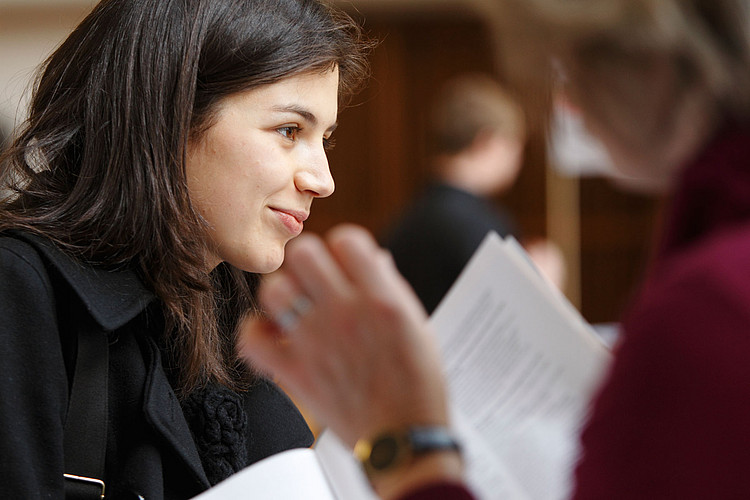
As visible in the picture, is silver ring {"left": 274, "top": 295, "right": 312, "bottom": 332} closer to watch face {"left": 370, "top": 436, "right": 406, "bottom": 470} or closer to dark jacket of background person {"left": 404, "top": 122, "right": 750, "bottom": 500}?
watch face {"left": 370, "top": 436, "right": 406, "bottom": 470}

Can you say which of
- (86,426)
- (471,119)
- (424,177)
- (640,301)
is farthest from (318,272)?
(424,177)

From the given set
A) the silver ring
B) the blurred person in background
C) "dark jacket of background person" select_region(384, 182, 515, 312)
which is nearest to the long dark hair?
the silver ring

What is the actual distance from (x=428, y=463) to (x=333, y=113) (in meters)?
0.79

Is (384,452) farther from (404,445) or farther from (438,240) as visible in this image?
(438,240)

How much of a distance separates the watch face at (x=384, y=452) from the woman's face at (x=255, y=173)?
63 cm

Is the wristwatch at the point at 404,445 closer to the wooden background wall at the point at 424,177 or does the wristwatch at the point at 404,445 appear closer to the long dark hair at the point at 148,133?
the long dark hair at the point at 148,133

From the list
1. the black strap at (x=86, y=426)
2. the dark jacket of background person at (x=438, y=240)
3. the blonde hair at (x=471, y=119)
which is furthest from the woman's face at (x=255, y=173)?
the blonde hair at (x=471, y=119)

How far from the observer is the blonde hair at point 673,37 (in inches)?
22.6

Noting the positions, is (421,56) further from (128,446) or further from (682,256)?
(682,256)

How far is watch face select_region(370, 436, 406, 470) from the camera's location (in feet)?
2.07

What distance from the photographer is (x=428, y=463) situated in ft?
2.06

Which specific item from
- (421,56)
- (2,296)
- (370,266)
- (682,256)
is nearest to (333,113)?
(2,296)

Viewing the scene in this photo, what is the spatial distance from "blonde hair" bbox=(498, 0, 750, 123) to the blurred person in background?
2.38m

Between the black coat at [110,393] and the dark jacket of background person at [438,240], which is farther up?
the dark jacket of background person at [438,240]
